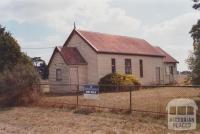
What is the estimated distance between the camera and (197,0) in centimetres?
2397

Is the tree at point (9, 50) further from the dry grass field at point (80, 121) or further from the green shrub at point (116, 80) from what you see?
the dry grass field at point (80, 121)

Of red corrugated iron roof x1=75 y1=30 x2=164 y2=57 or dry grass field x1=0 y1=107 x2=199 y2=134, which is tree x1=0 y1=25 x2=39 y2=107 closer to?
dry grass field x1=0 y1=107 x2=199 y2=134

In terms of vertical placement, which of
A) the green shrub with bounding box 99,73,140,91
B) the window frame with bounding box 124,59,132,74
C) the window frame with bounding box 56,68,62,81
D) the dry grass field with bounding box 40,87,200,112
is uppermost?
the window frame with bounding box 124,59,132,74

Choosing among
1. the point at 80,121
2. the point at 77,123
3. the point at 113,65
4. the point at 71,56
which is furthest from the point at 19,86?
the point at 113,65

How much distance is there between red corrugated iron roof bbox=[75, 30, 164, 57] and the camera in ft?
126

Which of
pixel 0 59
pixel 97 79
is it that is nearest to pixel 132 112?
pixel 0 59

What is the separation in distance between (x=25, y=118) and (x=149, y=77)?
84.2 ft

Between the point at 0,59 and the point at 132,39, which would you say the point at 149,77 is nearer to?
the point at 132,39

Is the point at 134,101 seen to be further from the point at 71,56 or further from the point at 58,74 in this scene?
the point at 58,74

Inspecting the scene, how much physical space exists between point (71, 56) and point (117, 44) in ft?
18.7

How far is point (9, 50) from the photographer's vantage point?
1282 inches

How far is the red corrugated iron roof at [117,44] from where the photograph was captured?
3828 cm

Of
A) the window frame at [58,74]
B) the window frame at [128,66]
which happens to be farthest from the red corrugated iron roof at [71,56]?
the window frame at [128,66]

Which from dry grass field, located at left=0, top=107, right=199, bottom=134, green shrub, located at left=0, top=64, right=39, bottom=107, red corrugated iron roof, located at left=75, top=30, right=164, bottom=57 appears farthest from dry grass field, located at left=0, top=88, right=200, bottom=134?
red corrugated iron roof, located at left=75, top=30, right=164, bottom=57
